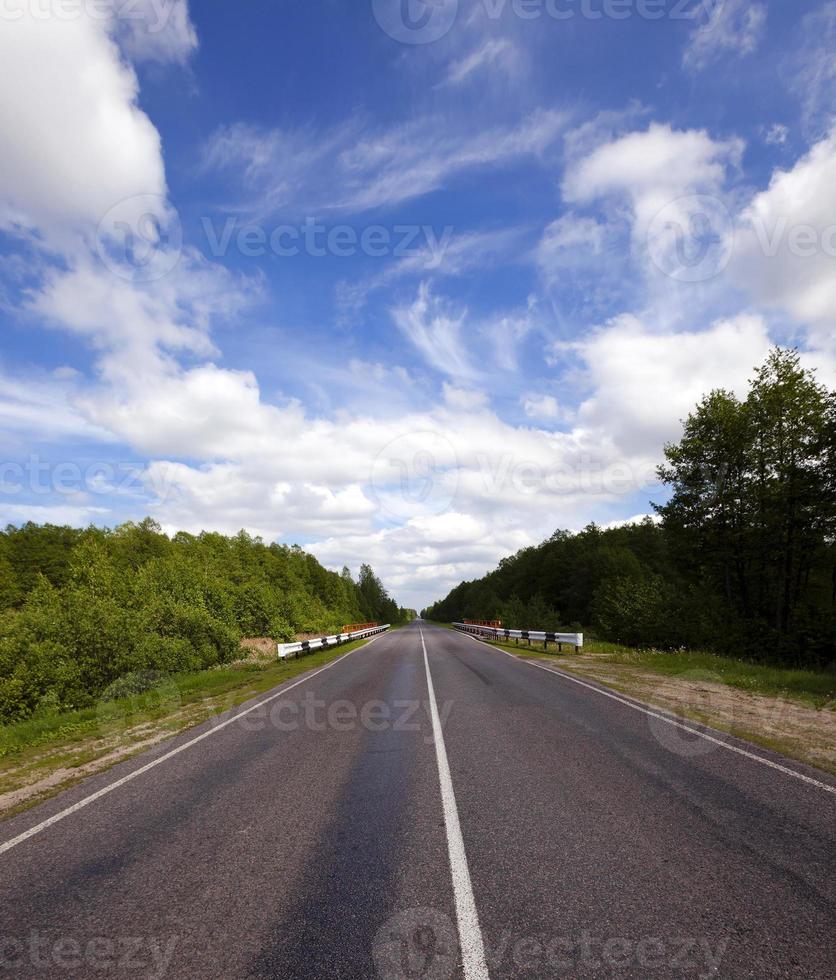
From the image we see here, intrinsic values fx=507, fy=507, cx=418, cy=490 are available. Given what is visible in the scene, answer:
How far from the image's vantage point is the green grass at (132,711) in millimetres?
9000

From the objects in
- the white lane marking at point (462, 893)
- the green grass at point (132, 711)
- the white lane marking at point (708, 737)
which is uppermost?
the white lane marking at point (462, 893)

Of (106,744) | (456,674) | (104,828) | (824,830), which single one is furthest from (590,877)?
(456,674)

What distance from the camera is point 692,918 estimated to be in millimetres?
3291

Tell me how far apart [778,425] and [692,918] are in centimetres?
2568

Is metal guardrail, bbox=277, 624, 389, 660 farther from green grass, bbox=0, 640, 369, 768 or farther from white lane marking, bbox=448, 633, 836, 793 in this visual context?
white lane marking, bbox=448, 633, 836, 793

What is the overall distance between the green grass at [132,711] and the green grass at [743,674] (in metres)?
12.3

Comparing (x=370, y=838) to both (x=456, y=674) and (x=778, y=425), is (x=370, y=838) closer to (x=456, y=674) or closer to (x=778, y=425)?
(x=456, y=674)

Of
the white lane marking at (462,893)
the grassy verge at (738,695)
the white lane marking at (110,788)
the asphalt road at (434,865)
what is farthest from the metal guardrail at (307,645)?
the white lane marking at (462,893)

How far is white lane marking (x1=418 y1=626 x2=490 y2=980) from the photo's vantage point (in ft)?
9.55

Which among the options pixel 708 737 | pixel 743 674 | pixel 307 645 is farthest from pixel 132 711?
pixel 743 674

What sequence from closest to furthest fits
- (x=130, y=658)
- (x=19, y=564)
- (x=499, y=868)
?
(x=499, y=868) < (x=130, y=658) < (x=19, y=564)

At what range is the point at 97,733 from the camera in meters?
9.35

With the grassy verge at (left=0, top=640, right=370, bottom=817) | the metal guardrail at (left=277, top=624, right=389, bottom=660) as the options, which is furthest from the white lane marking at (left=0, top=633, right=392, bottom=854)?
the metal guardrail at (left=277, top=624, right=389, bottom=660)

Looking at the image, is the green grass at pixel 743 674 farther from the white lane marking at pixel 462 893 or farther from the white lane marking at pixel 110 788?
the white lane marking at pixel 110 788
